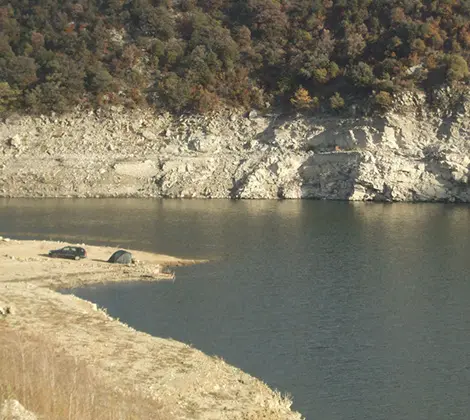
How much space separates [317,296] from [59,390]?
77.6 feet

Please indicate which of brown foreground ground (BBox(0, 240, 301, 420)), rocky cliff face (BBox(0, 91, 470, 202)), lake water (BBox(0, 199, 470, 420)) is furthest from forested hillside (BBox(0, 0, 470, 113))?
brown foreground ground (BBox(0, 240, 301, 420))

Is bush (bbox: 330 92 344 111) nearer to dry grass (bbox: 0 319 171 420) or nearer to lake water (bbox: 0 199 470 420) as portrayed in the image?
lake water (bbox: 0 199 470 420)

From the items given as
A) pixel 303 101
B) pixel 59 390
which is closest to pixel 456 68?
pixel 303 101

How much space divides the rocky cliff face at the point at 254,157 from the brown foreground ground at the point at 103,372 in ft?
174

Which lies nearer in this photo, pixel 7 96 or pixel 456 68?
pixel 456 68

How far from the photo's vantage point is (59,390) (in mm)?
15961

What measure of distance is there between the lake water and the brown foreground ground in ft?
5.55

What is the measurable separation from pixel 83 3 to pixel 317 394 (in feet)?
345

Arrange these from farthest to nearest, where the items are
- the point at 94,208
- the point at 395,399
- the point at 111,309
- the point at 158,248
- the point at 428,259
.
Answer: the point at 94,208
the point at 158,248
the point at 428,259
the point at 111,309
the point at 395,399

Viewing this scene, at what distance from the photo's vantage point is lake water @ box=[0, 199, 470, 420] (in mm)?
25062

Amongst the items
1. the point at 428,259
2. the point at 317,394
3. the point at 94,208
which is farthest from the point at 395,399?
the point at 94,208

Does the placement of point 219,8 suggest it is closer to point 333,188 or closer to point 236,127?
point 236,127

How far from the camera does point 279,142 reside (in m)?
91.0

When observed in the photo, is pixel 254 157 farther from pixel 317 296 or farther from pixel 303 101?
pixel 317 296
